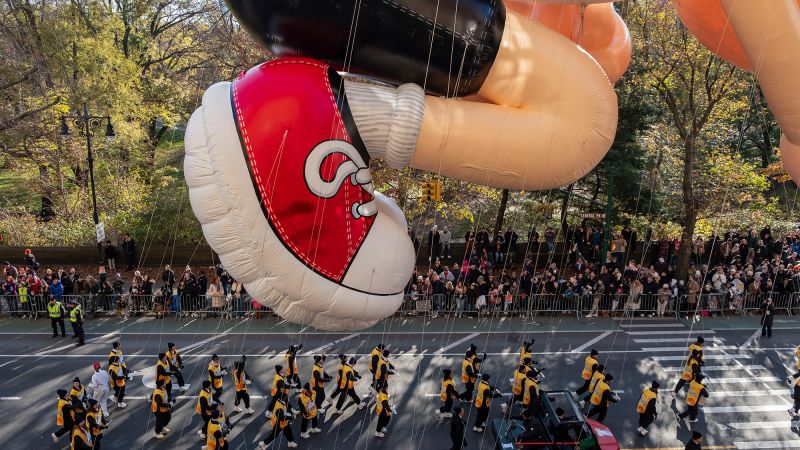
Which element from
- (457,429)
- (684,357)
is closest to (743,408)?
(684,357)

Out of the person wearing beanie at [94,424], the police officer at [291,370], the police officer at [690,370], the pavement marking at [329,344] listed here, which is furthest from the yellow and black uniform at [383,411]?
the police officer at [690,370]

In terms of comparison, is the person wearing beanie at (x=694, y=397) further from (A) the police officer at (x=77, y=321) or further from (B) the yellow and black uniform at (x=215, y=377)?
(A) the police officer at (x=77, y=321)

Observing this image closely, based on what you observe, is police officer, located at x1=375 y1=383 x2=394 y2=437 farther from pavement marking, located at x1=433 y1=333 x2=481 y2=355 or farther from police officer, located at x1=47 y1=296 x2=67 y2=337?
police officer, located at x1=47 y1=296 x2=67 y2=337

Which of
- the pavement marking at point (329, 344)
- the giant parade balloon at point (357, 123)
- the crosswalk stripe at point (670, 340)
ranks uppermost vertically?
the giant parade balloon at point (357, 123)

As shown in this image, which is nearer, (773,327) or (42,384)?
(42,384)

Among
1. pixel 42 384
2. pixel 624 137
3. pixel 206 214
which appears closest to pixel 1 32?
pixel 42 384

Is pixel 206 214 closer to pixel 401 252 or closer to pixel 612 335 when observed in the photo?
pixel 401 252
